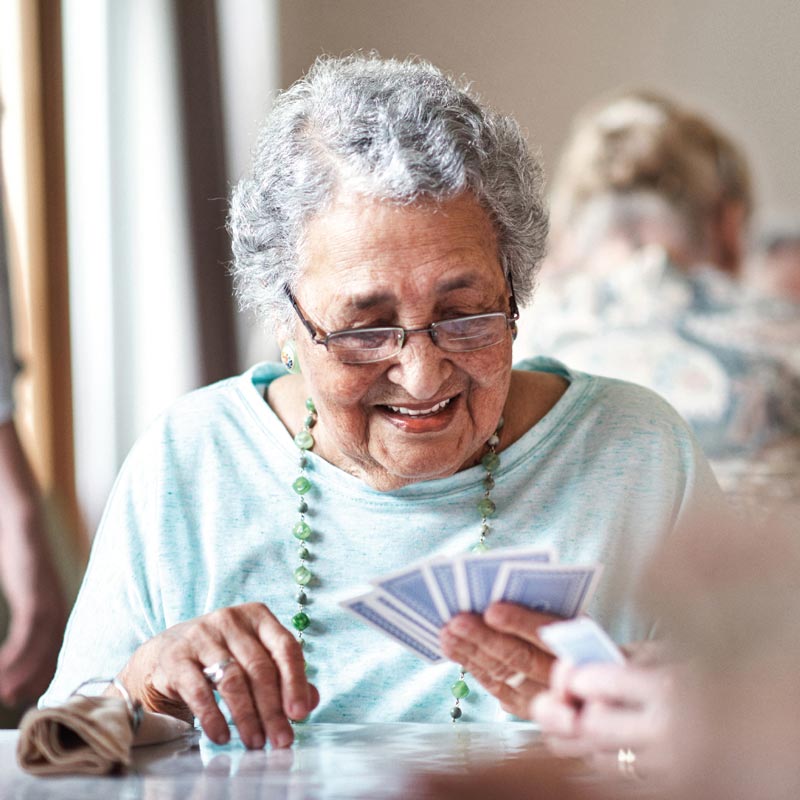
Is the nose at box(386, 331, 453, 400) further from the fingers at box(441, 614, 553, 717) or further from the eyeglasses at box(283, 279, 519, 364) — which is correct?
the fingers at box(441, 614, 553, 717)

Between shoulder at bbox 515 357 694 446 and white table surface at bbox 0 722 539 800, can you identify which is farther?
shoulder at bbox 515 357 694 446

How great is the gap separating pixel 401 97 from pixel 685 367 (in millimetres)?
2467

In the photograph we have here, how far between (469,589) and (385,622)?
127mm

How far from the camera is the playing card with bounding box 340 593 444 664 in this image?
49.1 inches

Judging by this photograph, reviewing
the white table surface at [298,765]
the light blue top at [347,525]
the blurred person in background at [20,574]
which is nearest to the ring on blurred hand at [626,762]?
the white table surface at [298,765]

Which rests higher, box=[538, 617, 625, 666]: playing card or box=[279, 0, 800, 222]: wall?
box=[279, 0, 800, 222]: wall

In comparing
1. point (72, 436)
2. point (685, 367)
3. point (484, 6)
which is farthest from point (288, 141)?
point (484, 6)

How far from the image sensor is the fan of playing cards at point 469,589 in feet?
3.82

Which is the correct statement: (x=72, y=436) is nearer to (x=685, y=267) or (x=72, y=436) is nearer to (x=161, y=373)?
(x=161, y=373)

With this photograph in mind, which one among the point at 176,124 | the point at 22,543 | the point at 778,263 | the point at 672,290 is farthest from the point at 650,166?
the point at 22,543

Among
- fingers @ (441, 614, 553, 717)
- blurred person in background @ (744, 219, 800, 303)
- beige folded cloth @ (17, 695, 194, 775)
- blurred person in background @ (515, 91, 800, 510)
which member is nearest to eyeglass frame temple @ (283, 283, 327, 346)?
fingers @ (441, 614, 553, 717)

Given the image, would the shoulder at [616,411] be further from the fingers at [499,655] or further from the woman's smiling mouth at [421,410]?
the fingers at [499,655]

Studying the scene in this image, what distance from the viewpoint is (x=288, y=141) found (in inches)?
66.3

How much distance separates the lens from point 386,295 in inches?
61.2
